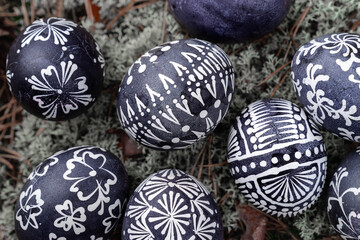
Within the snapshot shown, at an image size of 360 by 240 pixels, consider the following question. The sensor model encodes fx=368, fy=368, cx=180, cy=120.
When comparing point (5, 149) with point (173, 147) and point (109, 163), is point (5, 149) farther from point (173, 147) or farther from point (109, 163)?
point (173, 147)

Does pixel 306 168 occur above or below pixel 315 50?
below

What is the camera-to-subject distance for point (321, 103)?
1.48 m

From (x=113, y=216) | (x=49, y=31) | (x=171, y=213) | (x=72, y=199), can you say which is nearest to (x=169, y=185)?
(x=171, y=213)

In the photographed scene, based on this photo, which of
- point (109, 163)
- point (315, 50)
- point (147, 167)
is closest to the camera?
point (315, 50)

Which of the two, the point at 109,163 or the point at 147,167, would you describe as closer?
the point at 109,163

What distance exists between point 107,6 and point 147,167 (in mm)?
861

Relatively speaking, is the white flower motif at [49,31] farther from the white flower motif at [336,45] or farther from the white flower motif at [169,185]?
the white flower motif at [336,45]

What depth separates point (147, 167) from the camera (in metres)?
1.84

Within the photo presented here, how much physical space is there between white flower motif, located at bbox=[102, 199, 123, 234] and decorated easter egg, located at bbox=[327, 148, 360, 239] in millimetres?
916

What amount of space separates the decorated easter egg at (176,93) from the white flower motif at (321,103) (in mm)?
326

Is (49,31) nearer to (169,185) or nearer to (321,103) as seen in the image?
(169,185)

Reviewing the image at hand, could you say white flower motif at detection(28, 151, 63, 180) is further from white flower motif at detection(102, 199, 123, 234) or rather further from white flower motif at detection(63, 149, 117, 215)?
white flower motif at detection(102, 199, 123, 234)

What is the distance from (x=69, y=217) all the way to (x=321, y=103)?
1.12m

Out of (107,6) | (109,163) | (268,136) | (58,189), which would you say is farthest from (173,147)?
(107,6)
